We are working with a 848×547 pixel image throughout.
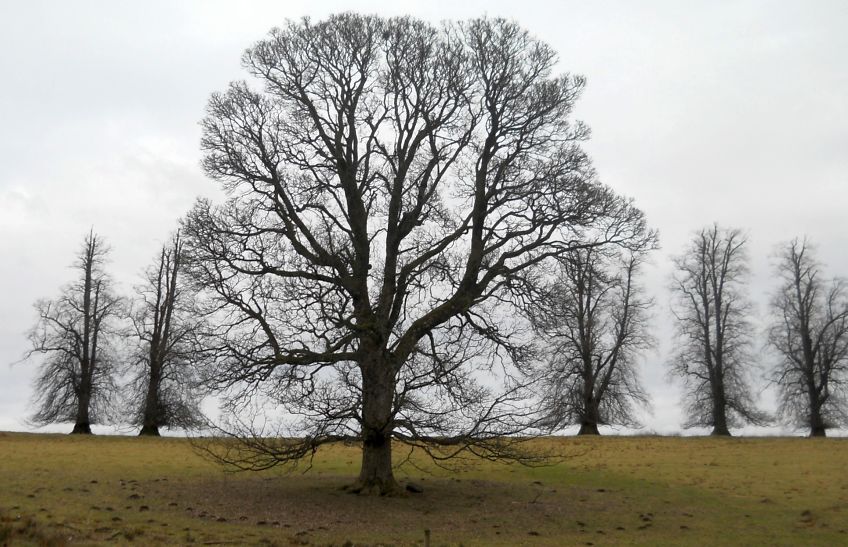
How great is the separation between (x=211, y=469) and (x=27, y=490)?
25.1 feet

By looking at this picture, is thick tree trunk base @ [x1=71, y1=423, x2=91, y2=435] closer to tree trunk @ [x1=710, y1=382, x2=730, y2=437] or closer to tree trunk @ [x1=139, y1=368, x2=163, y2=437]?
tree trunk @ [x1=139, y1=368, x2=163, y2=437]

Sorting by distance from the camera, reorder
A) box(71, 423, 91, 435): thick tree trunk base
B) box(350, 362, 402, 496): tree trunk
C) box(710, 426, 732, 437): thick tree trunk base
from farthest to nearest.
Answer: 1. box(71, 423, 91, 435): thick tree trunk base
2. box(710, 426, 732, 437): thick tree trunk base
3. box(350, 362, 402, 496): tree trunk

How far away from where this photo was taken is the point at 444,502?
21109mm

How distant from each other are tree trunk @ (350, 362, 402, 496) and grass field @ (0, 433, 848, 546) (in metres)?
0.79

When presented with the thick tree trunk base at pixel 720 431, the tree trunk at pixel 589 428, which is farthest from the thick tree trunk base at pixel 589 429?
the thick tree trunk base at pixel 720 431

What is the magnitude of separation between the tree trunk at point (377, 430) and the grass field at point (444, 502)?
31.1 inches

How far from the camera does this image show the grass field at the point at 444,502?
54.9ft

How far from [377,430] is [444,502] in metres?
3.68

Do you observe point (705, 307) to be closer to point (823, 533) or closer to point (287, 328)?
point (823, 533)

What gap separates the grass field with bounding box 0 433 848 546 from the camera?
659 inches

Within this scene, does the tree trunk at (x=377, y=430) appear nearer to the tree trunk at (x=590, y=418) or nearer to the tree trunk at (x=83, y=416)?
the tree trunk at (x=590, y=418)

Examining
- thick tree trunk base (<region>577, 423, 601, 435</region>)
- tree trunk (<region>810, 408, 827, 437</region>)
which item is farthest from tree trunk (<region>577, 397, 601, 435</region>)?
tree trunk (<region>810, 408, 827, 437</region>)

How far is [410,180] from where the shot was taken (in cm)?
2217

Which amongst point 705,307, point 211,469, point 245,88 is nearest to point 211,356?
point 245,88
